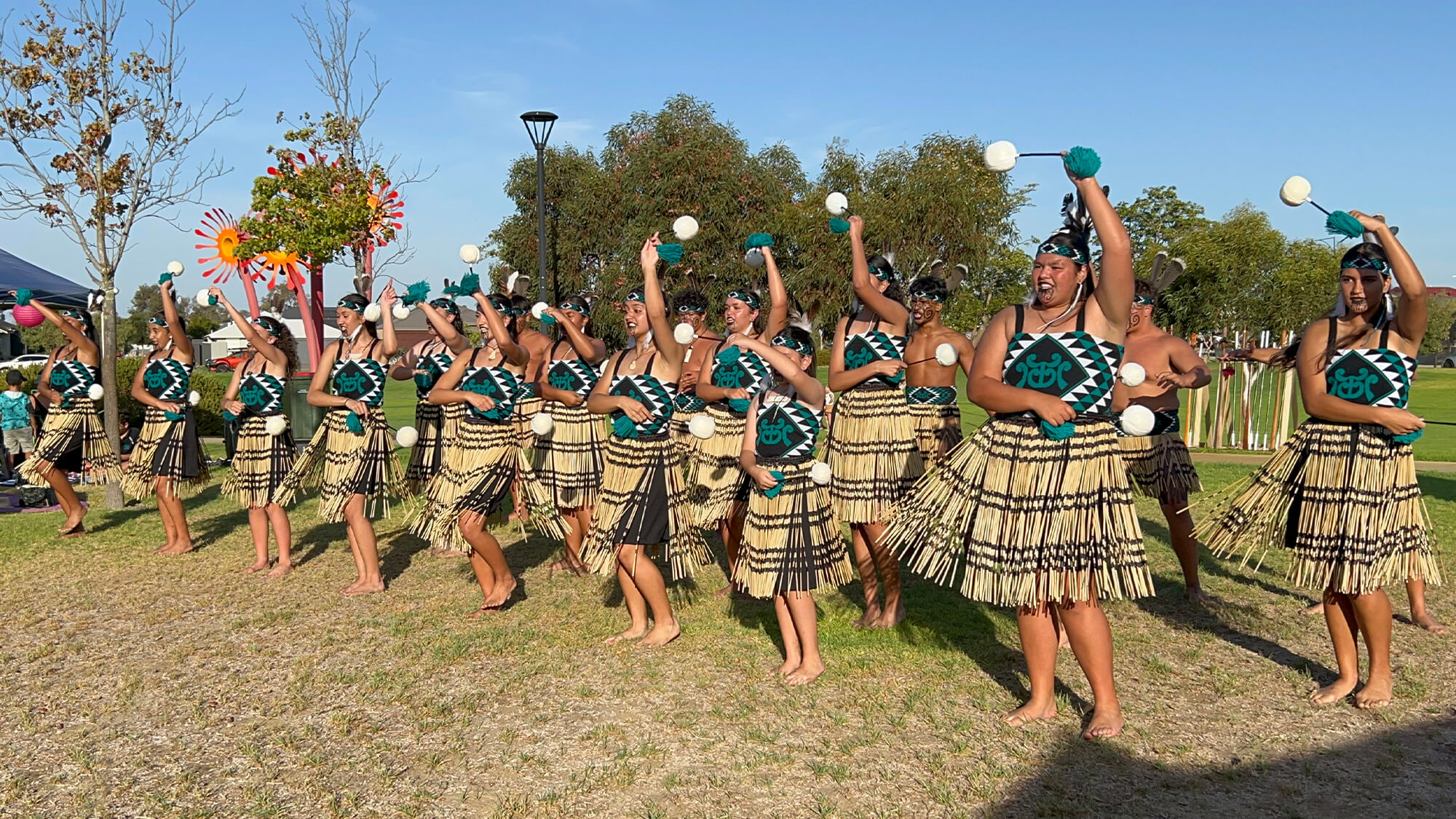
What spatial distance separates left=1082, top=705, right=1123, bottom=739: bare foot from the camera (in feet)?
13.1

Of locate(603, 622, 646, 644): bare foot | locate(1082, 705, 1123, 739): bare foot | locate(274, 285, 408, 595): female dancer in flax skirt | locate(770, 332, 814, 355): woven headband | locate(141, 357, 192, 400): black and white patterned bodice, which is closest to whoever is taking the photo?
locate(1082, 705, 1123, 739): bare foot

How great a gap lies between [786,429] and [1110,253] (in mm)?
1691

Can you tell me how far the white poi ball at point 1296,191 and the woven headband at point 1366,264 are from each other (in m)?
0.38

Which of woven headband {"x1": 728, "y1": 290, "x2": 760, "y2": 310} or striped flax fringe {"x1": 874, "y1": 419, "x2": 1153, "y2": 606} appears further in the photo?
woven headband {"x1": 728, "y1": 290, "x2": 760, "y2": 310}

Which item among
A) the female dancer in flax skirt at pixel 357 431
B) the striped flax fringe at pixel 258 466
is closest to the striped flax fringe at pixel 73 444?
the striped flax fringe at pixel 258 466

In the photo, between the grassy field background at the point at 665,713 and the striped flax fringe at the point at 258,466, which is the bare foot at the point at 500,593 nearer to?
the grassy field background at the point at 665,713

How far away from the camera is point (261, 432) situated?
285 inches

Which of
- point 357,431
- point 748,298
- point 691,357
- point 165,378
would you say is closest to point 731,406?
point 748,298

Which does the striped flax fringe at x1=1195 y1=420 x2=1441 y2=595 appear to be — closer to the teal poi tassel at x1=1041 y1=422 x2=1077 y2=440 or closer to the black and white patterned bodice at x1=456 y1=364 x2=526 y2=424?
the teal poi tassel at x1=1041 y1=422 x2=1077 y2=440

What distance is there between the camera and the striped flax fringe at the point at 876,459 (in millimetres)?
5562

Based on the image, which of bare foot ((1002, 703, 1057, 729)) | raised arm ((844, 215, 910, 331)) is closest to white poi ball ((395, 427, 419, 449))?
raised arm ((844, 215, 910, 331))

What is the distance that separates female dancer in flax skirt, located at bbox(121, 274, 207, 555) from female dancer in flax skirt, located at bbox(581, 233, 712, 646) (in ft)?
14.1

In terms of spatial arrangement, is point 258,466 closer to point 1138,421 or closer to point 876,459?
point 876,459

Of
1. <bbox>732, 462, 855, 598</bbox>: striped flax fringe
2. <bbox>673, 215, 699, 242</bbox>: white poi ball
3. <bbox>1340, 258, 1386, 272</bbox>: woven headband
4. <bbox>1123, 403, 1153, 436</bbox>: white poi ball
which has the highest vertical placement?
<bbox>673, 215, 699, 242</bbox>: white poi ball
